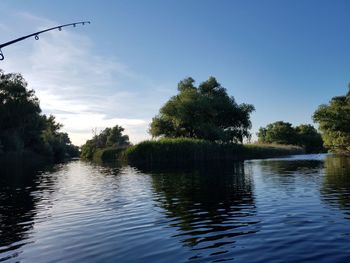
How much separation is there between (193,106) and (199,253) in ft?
274

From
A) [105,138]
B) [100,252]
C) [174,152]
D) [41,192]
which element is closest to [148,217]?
[100,252]

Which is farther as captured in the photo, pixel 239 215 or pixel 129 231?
pixel 239 215

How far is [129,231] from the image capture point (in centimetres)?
1512

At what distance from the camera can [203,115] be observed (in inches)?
3868

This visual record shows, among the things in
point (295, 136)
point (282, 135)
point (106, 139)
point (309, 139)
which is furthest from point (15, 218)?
point (309, 139)

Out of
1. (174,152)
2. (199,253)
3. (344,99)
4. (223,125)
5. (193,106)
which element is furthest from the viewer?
(344,99)

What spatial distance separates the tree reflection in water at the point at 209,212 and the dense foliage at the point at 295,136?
16220 centimetres

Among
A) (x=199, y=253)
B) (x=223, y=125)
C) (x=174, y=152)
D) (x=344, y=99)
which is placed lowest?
(x=199, y=253)

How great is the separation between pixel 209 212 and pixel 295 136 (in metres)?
179

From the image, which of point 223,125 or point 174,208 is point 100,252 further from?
point 223,125

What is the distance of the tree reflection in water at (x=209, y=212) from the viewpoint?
13828mm

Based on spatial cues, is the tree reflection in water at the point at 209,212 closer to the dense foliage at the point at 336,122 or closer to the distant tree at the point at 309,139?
the dense foliage at the point at 336,122

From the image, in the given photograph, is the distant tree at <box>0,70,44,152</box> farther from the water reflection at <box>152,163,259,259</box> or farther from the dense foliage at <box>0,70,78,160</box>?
the water reflection at <box>152,163,259,259</box>

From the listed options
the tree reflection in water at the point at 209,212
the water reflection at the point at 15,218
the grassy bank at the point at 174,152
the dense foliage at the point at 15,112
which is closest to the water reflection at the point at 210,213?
the tree reflection in water at the point at 209,212
